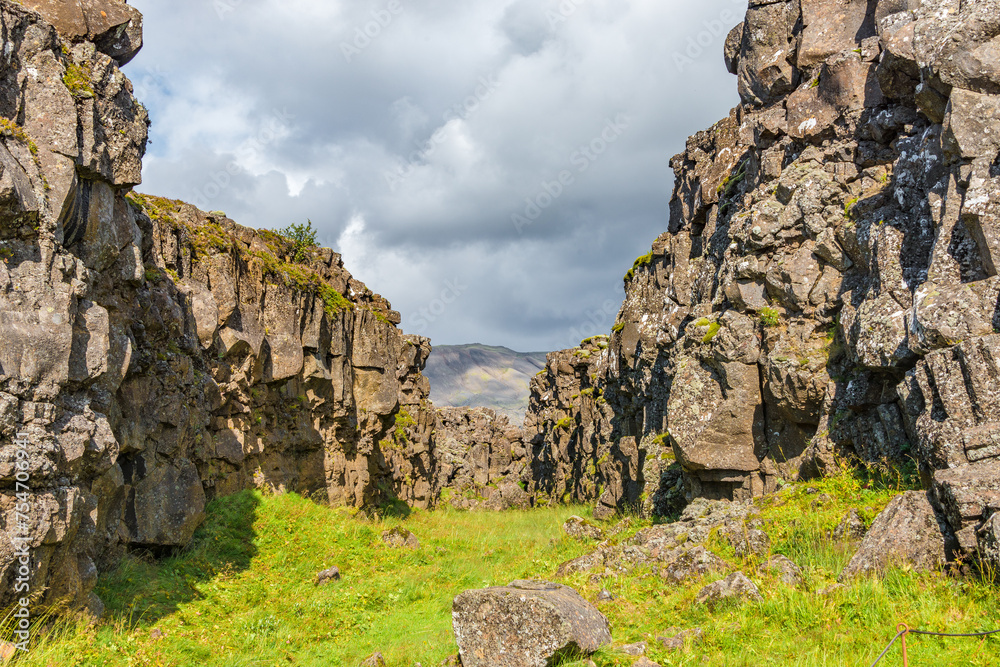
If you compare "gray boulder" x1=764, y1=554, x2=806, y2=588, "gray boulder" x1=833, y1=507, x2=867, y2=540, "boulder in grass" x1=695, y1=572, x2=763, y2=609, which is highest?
"gray boulder" x1=833, y1=507, x2=867, y2=540

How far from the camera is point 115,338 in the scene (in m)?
12.1

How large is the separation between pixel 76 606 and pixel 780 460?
14750 mm

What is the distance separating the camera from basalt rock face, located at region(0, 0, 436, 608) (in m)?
9.05

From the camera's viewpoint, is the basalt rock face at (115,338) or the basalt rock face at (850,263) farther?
the basalt rock face at (850,263)

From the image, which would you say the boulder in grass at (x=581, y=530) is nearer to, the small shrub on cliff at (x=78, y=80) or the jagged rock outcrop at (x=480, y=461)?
the small shrub on cliff at (x=78, y=80)

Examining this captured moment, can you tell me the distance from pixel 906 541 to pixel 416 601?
10908 mm

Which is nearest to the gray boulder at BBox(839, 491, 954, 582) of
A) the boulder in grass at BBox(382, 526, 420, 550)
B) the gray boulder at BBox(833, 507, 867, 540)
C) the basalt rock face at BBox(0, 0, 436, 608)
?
the gray boulder at BBox(833, 507, 867, 540)

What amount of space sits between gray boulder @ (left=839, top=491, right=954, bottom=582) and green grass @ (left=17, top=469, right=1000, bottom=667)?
11.8 inches

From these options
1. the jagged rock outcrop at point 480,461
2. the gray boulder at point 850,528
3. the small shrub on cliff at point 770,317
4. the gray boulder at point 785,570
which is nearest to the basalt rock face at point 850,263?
the small shrub on cliff at point 770,317

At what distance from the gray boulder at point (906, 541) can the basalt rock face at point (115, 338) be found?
38.0 feet

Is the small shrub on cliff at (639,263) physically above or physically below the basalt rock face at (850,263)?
above

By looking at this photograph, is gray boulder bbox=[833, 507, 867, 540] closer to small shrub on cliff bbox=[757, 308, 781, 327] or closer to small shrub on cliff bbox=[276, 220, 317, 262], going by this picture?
small shrub on cliff bbox=[757, 308, 781, 327]

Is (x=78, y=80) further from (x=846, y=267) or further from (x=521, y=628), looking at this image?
(x=846, y=267)

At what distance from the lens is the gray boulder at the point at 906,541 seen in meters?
8.72
